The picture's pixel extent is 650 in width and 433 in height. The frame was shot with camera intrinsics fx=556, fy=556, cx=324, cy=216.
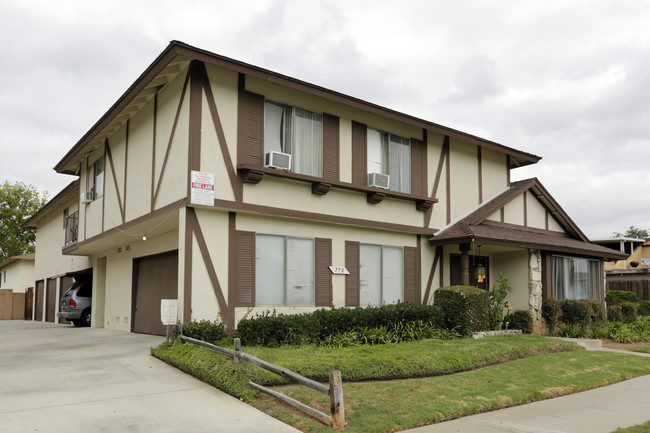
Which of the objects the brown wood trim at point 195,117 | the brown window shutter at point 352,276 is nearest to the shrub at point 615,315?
the brown window shutter at point 352,276

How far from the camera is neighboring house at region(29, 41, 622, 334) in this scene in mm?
12352

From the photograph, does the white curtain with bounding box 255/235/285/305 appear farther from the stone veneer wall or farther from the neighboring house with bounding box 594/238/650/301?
the neighboring house with bounding box 594/238/650/301

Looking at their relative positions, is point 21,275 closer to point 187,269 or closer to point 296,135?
point 187,269

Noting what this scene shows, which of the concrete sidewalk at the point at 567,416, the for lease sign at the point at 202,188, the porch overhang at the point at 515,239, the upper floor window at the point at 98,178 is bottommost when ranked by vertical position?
the concrete sidewalk at the point at 567,416

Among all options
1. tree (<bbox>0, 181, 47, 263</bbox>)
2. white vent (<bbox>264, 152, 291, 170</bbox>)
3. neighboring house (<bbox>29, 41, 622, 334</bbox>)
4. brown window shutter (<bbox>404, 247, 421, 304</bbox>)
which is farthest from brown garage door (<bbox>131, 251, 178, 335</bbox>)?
tree (<bbox>0, 181, 47, 263</bbox>)

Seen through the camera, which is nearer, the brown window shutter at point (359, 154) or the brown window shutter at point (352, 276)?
the brown window shutter at point (352, 276)

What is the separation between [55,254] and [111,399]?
73.3ft

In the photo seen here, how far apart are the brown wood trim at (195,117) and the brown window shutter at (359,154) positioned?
15.2ft

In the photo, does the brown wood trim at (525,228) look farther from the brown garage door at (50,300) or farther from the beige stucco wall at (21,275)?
the beige stucco wall at (21,275)

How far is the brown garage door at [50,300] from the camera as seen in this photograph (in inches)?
1069

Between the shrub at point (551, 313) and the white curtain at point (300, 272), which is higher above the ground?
the white curtain at point (300, 272)

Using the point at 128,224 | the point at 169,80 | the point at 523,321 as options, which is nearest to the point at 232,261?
the point at 128,224

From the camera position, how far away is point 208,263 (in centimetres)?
1215

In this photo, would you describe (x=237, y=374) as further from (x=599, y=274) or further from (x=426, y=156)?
(x=599, y=274)
